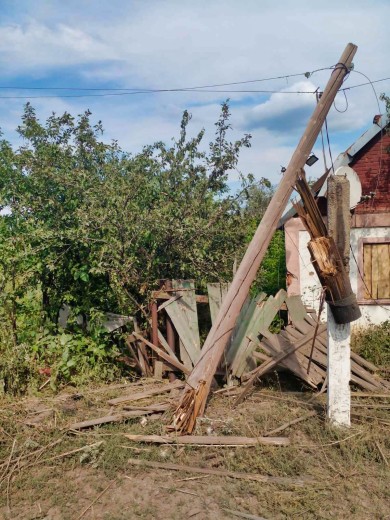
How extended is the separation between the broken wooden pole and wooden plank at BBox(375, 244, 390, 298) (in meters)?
5.05

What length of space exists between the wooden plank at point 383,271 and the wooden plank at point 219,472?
6.38 m

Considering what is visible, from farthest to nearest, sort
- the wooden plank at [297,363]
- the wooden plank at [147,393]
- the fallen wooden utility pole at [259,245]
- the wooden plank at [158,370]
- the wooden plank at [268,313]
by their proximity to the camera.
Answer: the wooden plank at [268,313]
the wooden plank at [158,370]
the wooden plank at [297,363]
the wooden plank at [147,393]
the fallen wooden utility pole at [259,245]

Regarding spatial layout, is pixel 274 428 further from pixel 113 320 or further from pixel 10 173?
pixel 10 173

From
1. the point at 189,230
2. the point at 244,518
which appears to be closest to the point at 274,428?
the point at 244,518

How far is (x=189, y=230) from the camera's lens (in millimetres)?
7504

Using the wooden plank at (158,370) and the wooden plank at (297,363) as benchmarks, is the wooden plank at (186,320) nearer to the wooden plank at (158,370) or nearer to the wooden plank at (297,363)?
the wooden plank at (158,370)

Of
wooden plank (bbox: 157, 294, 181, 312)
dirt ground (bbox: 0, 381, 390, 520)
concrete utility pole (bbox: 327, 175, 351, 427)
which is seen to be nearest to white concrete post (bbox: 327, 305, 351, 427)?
concrete utility pole (bbox: 327, 175, 351, 427)

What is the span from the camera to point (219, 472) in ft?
15.4

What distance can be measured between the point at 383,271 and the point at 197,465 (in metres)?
6.76

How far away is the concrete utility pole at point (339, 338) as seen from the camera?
5.40 metres

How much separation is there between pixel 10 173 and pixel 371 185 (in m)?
7.26

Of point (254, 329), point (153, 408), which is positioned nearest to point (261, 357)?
point (254, 329)

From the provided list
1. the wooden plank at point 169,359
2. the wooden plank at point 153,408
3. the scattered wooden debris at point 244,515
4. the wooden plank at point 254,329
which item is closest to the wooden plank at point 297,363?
the wooden plank at point 254,329

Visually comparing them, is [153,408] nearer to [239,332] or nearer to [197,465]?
[197,465]
